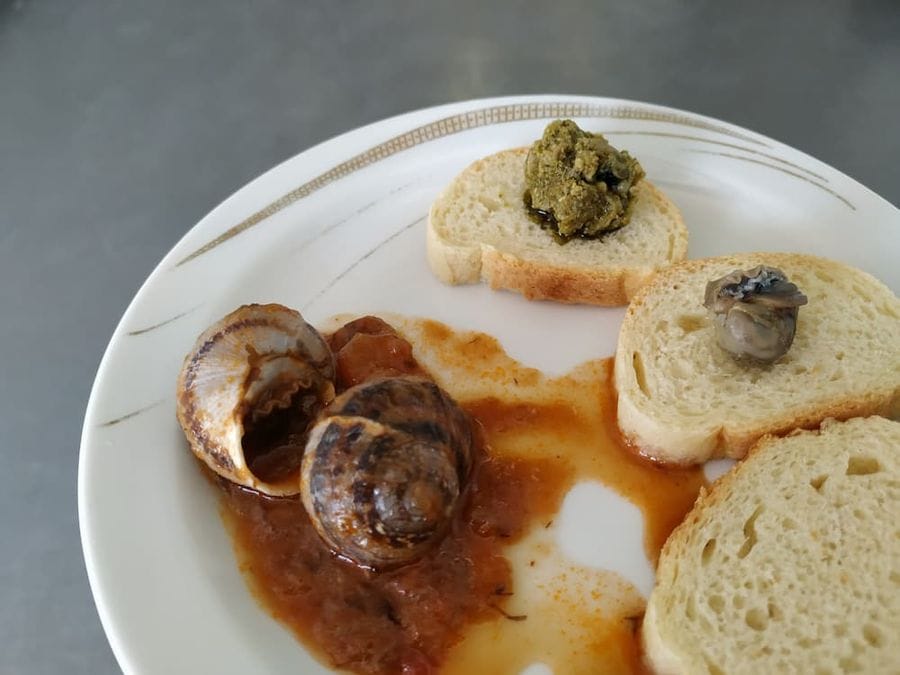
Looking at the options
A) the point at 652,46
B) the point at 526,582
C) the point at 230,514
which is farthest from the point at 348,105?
the point at 526,582

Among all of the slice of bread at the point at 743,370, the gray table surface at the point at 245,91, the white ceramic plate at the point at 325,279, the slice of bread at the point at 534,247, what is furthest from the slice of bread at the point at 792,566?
the gray table surface at the point at 245,91

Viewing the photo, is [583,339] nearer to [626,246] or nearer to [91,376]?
[626,246]

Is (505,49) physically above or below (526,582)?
above

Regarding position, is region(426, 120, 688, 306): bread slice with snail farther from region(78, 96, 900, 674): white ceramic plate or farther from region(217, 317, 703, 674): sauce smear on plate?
region(217, 317, 703, 674): sauce smear on plate

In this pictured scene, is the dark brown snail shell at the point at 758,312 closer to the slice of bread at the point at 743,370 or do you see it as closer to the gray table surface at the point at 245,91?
the slice of bread at the point at 743,370

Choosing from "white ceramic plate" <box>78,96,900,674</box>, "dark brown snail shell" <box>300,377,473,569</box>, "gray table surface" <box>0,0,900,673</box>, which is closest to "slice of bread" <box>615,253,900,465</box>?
"white ceramic plate" <box>78,96,900,674</box>

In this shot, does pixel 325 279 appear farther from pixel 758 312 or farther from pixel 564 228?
pixel 758 312
